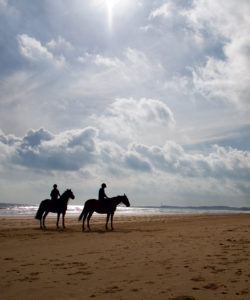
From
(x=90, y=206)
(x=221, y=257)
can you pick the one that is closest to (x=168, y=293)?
(x=221, y=257)

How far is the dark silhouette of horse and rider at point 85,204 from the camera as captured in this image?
59.7ft

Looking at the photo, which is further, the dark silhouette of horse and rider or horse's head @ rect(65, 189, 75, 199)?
horse's head @ rect(65, 189, 75, 199)

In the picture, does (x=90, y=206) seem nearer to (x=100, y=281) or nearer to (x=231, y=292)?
(x=100, y=281)

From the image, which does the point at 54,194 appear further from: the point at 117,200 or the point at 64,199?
the point at 117,200

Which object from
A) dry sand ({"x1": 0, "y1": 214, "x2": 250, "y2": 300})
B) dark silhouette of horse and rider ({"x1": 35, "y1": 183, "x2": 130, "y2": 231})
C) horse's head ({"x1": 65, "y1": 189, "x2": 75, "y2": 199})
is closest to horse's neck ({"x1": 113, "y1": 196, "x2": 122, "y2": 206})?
dark silhouette of horse and rider ({"x1": 35, "y1": 183, "x2": 130, "y2": 231})

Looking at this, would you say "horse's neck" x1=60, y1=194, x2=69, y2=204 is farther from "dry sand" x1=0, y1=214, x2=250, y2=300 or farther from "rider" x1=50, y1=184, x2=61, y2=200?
"dry sand" x1=0, y1=214, x2=250, y2=300

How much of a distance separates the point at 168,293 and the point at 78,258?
395 centimetres

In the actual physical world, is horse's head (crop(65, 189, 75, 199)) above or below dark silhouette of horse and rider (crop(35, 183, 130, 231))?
above

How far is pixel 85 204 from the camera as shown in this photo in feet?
60.3

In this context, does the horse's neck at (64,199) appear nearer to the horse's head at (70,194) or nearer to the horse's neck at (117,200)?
the horse's head at (70,194)

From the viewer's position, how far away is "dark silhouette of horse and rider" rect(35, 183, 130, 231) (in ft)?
59.7

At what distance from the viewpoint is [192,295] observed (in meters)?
4.74

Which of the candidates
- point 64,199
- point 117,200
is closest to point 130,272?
point 117,200

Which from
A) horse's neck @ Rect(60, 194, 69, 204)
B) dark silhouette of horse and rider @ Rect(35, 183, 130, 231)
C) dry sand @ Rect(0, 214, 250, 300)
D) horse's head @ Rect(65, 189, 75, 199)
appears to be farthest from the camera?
horse's head @ Rect(65, 189, 75, 199)
